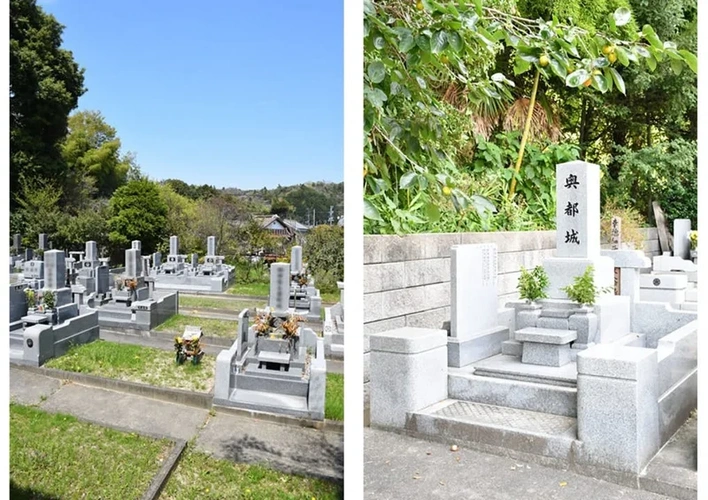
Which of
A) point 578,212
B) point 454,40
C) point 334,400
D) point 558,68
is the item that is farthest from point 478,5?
point 578,212

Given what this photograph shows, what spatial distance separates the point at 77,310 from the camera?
1.89 m

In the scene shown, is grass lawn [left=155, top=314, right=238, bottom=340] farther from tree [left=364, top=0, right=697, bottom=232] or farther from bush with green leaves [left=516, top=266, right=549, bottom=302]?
bush with green leaves [left=516, top=266, right=549, bottom=302]

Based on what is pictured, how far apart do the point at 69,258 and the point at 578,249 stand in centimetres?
310

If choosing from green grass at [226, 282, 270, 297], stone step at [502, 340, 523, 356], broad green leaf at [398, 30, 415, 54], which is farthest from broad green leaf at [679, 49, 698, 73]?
stone step at [502, 340, 523, 356]

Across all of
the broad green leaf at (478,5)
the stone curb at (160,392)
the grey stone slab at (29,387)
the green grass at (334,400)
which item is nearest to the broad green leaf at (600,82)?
the broad green leaf at (478,5)

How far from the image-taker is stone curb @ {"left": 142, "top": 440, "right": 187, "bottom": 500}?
1698mm

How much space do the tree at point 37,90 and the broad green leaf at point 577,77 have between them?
4.49 ft

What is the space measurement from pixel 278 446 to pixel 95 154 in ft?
3.39

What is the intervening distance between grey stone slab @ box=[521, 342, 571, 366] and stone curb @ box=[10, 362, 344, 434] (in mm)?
1825

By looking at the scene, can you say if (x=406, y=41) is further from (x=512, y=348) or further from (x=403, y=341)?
(x=512, y=348)

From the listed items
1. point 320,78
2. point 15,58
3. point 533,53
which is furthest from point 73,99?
point 533,53

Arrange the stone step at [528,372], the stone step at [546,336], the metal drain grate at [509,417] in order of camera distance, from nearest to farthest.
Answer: the metal drain grate at [509,417]
the stone step at [528,372]
the stone step at [546,336]

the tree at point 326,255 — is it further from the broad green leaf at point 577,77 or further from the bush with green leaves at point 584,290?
the bush with green leaves at point 584,290

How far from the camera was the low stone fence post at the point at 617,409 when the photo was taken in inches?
90.1
